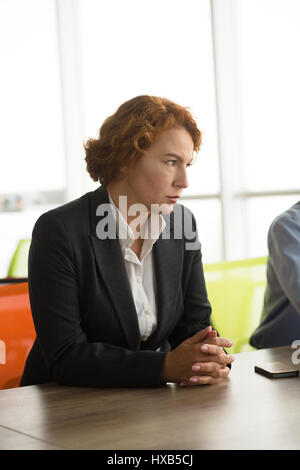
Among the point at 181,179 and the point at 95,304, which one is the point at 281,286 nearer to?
the point at 181,179

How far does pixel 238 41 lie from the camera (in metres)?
5.03

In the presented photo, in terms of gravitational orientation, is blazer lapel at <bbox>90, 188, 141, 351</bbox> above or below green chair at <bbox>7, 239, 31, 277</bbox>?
above

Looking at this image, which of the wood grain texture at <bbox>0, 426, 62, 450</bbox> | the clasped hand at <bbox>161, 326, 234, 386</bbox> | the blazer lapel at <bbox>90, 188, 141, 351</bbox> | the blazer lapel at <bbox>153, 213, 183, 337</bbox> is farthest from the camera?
the blazer lapel at <bbox>153, 213, 183, 337</bbox>

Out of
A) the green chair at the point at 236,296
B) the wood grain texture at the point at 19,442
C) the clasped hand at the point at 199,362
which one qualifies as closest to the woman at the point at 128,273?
the clasped hand at the point at 199,362

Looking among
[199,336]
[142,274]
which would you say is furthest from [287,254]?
[199,336]

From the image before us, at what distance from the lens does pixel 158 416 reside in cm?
138

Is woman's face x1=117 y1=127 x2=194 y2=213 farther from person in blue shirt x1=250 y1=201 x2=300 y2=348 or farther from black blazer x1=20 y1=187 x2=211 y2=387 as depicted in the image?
person in blue shirt x1=250 y1=201 x2=300 y2=348

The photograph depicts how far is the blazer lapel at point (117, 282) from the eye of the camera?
6.10ft

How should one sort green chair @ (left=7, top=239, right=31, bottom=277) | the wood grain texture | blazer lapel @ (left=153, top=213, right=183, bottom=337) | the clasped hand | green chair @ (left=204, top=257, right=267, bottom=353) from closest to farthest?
1. the wood grain texture
2. the clasped hand
3. blazer lapel @ (left=153, top=213, right=183, bottom=337)
4. green chair @ (left=204, top=257, right=267, bottom=353)
5. green chair @ (left=7, top=239, right=31, bottom=277)

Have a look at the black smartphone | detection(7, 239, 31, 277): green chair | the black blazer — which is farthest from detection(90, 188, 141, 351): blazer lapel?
detection(7, 239, 31, 277): green chair

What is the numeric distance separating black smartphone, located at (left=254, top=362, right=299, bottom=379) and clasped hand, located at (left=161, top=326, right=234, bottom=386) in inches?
3.4

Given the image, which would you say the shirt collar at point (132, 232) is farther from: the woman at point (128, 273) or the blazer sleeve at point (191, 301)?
the blazer sleeve at point (191, 301)

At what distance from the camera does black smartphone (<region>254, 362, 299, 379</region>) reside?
5.54 feet

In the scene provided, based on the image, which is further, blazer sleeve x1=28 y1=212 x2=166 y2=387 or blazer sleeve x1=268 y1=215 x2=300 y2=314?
blazer sleeve x1=268 y1=215 x2=300 y2=314
